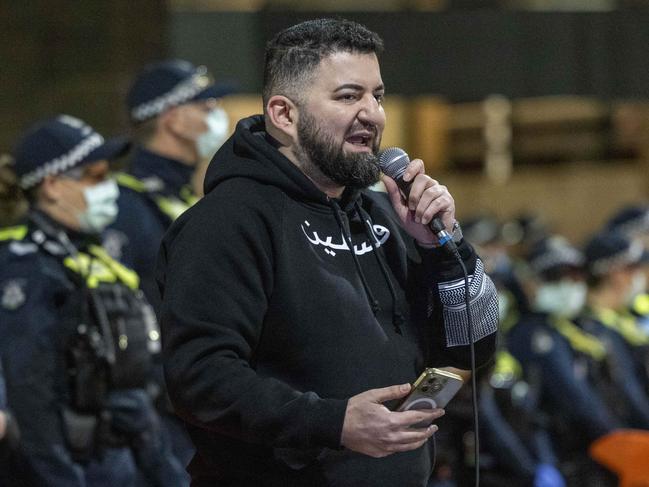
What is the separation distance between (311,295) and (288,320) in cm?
8

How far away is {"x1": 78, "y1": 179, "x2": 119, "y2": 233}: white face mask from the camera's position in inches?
226

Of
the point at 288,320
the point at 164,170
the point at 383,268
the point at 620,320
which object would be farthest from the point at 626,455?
the point at 288,320

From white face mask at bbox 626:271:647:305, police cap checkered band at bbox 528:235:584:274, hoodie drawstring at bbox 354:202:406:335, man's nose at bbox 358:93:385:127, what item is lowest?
white face mask at bbox 626:271:647:305

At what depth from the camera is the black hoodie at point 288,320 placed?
3.12m

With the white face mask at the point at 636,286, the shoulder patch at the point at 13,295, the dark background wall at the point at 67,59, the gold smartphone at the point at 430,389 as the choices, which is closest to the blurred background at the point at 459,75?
the dark background wall at the point at 67,59

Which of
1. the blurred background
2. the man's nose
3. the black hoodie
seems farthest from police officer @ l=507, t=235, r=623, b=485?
the man's nose

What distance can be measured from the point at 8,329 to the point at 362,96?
237 centimetres

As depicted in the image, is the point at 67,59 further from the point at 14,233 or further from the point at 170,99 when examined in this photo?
the point at 14,233

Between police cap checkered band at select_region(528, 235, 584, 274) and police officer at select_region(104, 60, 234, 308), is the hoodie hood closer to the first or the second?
police officer at select_region(104, 60, 234, 308)

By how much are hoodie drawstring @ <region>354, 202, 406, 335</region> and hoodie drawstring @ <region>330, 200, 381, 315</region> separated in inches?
2.1

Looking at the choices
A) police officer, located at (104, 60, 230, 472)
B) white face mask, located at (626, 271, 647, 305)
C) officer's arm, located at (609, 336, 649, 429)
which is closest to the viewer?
police officer, located at (104, 60, 230, 472)

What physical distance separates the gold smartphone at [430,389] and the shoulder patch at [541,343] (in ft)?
17.9

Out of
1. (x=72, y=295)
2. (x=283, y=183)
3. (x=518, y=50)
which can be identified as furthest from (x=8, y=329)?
(x=518, y=50)

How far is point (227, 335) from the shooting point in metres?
3.17
